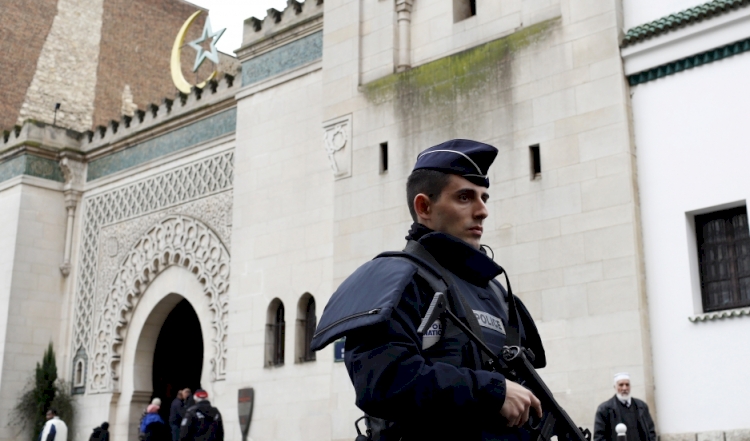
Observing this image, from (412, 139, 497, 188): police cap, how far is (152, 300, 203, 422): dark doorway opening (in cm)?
A: 1384

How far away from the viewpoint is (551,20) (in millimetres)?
9586

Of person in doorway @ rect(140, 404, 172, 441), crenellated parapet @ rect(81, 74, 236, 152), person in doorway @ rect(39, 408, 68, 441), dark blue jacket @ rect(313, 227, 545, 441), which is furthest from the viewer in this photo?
crenellated parapet @ rect(81, 74, 236, 152)

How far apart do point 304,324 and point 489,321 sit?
9.92 metres

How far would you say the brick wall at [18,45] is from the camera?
1902cm

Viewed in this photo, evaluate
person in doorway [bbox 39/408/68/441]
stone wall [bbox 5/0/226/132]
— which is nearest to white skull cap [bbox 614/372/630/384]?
person in doorway [bbox 39/408/68/441]

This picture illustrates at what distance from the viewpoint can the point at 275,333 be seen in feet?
40.8

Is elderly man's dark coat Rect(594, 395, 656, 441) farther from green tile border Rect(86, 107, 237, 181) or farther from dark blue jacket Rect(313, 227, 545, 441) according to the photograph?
green tile border Rect(86, 107, 237, 181)

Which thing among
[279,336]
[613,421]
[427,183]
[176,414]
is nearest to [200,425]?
[279,336]

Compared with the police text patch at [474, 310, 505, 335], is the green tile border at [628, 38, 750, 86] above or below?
above

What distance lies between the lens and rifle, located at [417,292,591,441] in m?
2.08

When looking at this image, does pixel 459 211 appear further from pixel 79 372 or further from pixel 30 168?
pixel 30 168

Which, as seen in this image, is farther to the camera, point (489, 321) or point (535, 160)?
point (535, 160)

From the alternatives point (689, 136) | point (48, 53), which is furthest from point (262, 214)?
point (48, 53)

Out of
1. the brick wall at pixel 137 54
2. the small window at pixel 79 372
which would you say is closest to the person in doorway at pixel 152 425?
the small window at pixel 79 372
